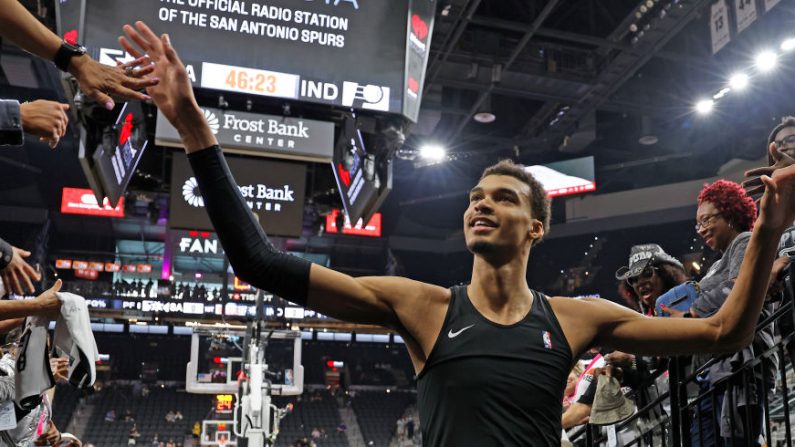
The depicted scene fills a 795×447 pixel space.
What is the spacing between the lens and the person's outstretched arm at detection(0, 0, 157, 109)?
2.17m

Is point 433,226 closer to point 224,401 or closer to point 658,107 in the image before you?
point 224,401

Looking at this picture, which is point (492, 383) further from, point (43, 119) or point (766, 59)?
point (766, 59)

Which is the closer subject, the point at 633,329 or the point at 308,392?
the point at 633,329

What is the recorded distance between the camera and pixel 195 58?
5.91m

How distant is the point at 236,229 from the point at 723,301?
2122 millimetres

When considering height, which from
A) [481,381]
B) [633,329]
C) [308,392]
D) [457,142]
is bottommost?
[308,392]

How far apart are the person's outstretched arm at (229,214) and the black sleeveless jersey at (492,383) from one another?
29cm

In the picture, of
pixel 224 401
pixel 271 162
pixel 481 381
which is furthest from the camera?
pixel 224 401

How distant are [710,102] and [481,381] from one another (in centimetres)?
1386

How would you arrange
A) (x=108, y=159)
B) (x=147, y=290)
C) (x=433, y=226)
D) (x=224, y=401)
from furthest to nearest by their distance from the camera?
(x=433, y=226) < (x=147, y=290) < (x=224, y=401) < (x=108, y=159)

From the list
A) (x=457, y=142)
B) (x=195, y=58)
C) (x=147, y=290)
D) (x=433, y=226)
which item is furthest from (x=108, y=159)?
(x=433, y=226)

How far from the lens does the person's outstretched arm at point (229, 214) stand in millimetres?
1766

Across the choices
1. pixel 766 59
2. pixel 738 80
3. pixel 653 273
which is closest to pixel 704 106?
pixel 738 80

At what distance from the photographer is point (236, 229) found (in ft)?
5.80
